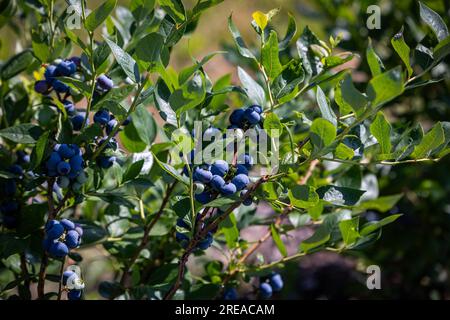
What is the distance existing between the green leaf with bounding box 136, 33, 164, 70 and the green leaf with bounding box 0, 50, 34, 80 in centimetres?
44

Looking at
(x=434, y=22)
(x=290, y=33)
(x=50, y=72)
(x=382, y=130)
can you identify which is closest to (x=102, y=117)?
(x=50, y=72)

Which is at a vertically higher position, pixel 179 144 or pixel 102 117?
pixel 102 117

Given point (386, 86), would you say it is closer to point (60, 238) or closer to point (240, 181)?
point (240, 181)

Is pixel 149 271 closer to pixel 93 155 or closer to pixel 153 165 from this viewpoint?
pixel 153 165

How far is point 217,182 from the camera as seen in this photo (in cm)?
88

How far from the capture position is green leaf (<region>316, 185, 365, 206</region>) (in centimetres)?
94

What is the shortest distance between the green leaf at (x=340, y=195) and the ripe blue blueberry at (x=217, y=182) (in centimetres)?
18

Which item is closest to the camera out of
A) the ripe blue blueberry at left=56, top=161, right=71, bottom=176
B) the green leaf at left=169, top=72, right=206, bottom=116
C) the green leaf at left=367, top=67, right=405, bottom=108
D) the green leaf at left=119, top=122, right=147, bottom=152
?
the green leaf at left=367, top=67, right=405, bottom=108

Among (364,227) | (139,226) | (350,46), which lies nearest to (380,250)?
(350,46)

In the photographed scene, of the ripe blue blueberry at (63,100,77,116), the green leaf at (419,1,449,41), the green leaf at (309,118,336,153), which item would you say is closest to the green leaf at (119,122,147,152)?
the ripe blue blueberry at (63,100,77,116)

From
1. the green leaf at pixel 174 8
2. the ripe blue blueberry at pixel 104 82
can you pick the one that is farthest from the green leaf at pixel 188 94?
the ripe blue blueberry at pixel 104 82

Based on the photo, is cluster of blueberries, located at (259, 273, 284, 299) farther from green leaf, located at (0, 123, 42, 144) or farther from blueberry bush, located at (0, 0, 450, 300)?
green leaf, located at (0, 123, 42, 144)

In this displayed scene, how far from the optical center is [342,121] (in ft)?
3.19

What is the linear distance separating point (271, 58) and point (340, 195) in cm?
25
